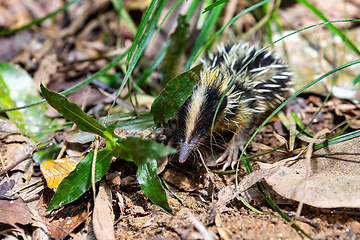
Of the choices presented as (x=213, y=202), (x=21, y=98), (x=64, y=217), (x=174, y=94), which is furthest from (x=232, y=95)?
(x=21, y=98)

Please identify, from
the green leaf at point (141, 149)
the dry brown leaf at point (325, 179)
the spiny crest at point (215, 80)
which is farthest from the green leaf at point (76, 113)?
the dry brown leaf at point (325, 179)

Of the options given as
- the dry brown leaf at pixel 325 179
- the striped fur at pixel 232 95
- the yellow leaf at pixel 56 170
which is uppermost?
the striped fur at pixel 232 95

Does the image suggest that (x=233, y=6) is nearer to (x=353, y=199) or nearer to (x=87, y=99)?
(x=87, y=99)

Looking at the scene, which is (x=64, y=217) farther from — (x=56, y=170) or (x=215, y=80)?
(x=215, y=80)

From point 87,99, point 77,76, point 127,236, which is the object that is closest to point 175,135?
point 127,236

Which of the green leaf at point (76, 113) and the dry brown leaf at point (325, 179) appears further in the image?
the green leaf at point (76, 113)

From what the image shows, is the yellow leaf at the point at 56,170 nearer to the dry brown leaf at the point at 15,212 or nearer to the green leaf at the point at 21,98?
the dry brown leaf at the point at 15,212
